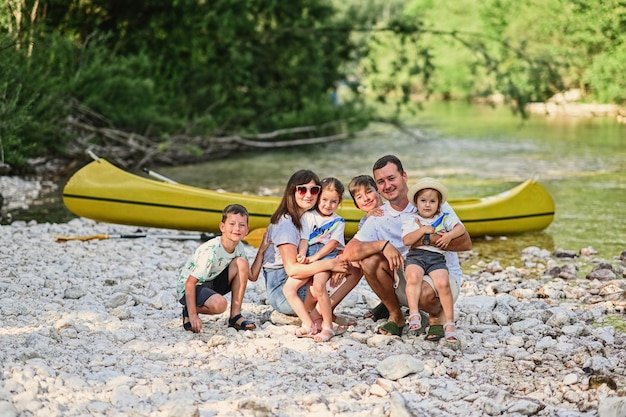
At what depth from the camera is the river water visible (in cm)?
839

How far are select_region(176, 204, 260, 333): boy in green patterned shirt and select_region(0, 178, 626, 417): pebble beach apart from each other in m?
0.11

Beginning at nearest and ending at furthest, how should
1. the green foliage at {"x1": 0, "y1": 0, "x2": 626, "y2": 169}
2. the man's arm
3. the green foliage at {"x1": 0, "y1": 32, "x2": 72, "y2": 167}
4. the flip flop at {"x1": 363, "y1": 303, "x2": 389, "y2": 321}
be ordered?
1. the man's arm
2. the flip flop at {"x1": 363, "y1": 303, "x2": 389, "y2": 321}
3. the green foliage at {"x1": 0, "y1": 32, "x2": 72, "y2": 167}
4. the green foliage at {"x1": 0, "y1": 0, "x2": 626, "y2": 169}

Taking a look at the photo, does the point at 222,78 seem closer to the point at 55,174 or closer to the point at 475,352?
the point at 55,174

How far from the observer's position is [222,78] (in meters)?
15.2

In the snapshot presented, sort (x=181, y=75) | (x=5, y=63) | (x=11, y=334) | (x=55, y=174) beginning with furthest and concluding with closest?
(x=181, y=75) → (x=55, y=174) → (x=5, y=63) → (x=11, y=334)

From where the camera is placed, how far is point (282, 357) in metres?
4.02

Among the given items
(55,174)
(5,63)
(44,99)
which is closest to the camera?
(5,63)

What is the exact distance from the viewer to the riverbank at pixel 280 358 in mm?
3445

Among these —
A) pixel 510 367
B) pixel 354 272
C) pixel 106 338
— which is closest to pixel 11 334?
pixel 106 338

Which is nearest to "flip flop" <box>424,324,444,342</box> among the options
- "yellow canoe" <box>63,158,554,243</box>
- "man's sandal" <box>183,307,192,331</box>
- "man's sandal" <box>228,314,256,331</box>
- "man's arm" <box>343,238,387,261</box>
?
"man's arm" <box>343,238,387,261</box>

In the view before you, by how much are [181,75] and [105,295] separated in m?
10.1

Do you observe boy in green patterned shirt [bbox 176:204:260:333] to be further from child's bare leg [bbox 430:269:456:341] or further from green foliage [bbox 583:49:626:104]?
green foliage [bbox 583:49:626:104]

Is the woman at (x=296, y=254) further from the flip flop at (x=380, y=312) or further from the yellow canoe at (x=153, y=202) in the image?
the yellow canoe at (x=153, y=202)

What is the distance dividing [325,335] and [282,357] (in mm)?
336
